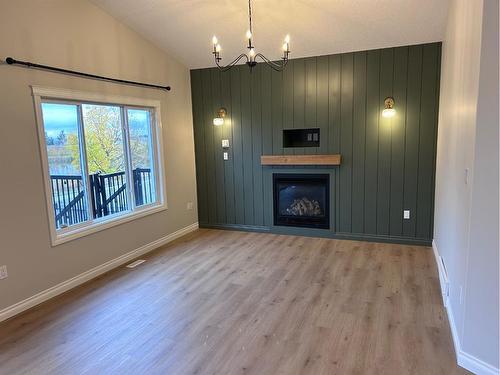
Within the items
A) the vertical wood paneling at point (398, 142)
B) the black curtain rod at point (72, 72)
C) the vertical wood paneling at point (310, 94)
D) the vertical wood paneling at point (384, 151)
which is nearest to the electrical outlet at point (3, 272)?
the black curtain rod at point (72, 72)

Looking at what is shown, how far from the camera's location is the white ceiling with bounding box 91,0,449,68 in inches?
146

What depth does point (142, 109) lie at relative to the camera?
4.70 meters

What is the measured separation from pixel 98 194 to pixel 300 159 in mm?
2706

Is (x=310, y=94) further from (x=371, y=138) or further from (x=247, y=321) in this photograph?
(x=247, y=321)

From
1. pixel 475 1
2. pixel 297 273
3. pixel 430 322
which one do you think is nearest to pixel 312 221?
pixel 297 273

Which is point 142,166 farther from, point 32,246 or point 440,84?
point 440,84

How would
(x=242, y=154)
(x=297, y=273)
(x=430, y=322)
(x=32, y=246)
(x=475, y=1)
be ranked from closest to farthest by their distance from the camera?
1. (x=475, y=1)
2. (x=430, y=322)
3. (x=32, y=246)
4. (x=297, y=273)
5. (x=242, y=154)

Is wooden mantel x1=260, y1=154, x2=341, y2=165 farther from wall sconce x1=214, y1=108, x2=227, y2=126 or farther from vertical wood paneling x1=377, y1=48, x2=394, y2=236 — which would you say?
wall sconce x1=214, y1=108, x2=227, y2=126

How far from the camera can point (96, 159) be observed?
160 inches

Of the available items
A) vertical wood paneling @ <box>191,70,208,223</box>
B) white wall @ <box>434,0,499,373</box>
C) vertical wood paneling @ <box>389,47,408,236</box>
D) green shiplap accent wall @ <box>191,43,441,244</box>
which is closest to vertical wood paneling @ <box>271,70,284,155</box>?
green shiplap accent wall @ <box>191,43,441,244</box>

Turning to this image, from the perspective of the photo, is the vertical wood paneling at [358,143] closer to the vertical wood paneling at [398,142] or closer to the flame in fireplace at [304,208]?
the vertical wood paneling at [398,142]

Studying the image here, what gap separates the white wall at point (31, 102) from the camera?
3.04 meters

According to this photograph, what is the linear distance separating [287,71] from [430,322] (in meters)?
3.64

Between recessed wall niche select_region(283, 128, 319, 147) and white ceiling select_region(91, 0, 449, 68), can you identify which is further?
recessed wall niche select_region(283, 128, 319, 147)
